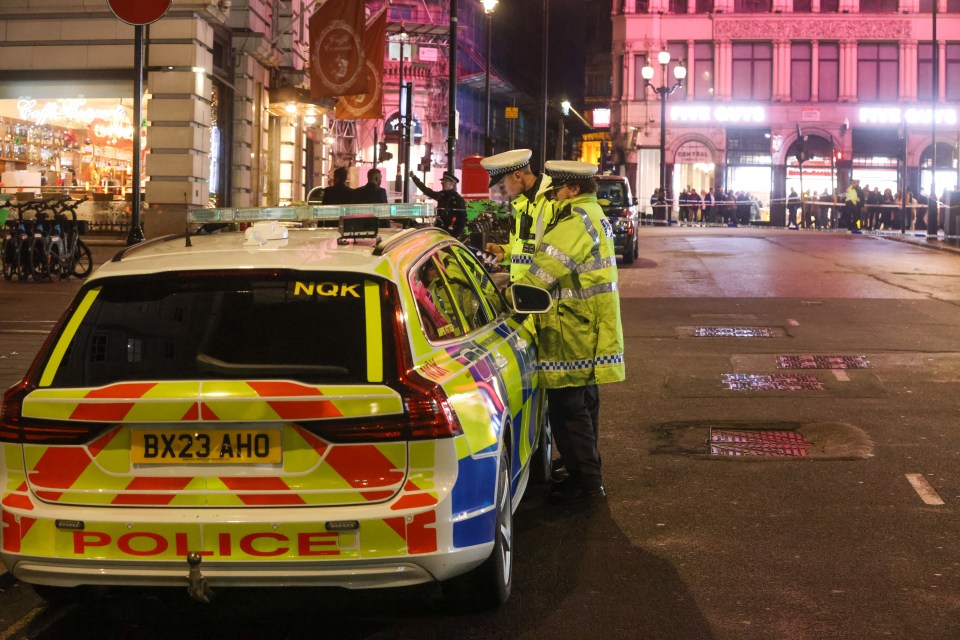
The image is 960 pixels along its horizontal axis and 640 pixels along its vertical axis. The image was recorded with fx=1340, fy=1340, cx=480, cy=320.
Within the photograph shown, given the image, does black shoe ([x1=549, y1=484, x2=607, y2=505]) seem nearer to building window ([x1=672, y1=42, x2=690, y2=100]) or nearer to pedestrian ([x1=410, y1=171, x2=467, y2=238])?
pedestrian ([x1=410, y1=171, x2=467, y2=238])

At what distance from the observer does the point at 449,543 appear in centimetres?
452

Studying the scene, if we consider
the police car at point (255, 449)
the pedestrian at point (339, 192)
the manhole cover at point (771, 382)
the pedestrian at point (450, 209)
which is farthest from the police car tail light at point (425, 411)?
the pedestrian at point (450, 209)

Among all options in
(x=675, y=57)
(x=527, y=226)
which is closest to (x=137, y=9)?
(x=527, y=226)

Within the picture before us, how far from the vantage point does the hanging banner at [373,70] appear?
993 inches

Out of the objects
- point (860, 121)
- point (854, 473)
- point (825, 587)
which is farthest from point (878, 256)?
point (860, 121)

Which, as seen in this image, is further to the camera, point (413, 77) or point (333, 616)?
point (413, 77)

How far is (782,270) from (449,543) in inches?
837

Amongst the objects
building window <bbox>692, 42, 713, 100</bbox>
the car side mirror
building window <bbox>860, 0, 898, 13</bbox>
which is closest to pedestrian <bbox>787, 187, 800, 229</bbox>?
building window <bbox>692, 42, 713, 100</bbox>

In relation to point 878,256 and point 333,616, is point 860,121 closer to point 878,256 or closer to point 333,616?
point 878,256

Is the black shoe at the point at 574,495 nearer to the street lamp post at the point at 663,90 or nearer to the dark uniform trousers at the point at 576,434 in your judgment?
the dark uniform trousers at the point at 576,434

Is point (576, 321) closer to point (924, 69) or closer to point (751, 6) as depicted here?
point (751, 6)

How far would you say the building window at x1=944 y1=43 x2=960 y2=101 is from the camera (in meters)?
67.5

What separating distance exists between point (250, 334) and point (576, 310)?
7.70 ft

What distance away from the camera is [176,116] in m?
26.8
